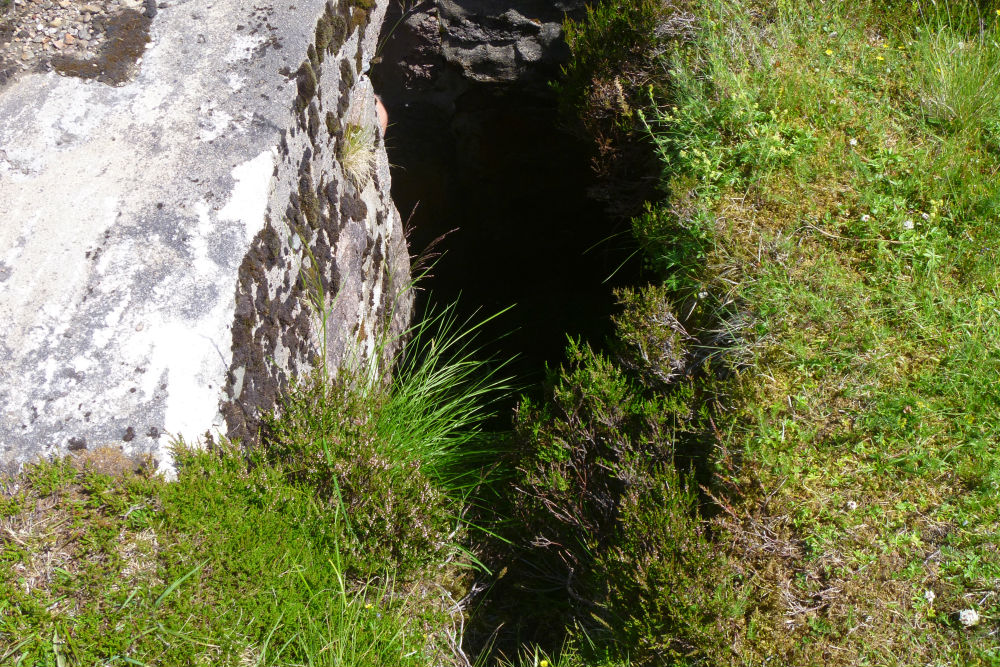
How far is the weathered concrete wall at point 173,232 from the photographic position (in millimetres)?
2029

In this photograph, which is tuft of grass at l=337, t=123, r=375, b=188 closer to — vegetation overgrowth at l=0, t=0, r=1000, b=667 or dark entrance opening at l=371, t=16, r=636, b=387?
vegetation overgrowth at l=0, t=0, r=1000, b=667

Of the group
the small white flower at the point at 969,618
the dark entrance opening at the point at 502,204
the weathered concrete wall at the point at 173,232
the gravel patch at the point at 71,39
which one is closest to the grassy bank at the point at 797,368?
the small white flower at the point at 969,618

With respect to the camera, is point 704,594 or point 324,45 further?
point 324,45

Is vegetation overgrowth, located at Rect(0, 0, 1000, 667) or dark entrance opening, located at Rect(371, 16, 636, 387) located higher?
vegetation overgrowth, located at Rect(0, 0, 1000, 667)

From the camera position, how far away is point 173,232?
2270 millimetres

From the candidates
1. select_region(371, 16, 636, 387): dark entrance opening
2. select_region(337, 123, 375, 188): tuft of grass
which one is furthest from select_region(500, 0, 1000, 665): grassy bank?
select_region(371, 16, 636, 387): dark entrance opening

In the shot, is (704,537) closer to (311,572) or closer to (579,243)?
(311,572)

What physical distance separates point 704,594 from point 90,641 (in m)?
1.72

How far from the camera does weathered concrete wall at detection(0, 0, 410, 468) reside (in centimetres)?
203

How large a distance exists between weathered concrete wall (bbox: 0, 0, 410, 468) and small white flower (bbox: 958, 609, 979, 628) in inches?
92.1

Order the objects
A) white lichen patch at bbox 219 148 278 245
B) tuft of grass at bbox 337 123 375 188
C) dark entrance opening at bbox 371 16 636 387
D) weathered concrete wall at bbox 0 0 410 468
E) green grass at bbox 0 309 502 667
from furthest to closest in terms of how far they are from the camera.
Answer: dark entrance opening at bbox 371 16 636 387, tuft of grass at bbox 337 123 375 188, white lichen patch at bbox 219 148 278 245, weathered concrete wall at bbox 0 0 410 468, green grass at bbox 0 309 502 667

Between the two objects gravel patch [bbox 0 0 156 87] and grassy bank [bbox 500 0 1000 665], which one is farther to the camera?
gravel patch [bbox 0 0 156 87]

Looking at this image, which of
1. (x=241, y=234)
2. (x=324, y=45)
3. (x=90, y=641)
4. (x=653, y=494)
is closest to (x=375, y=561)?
(x=90, y=641)

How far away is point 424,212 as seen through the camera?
585cm
